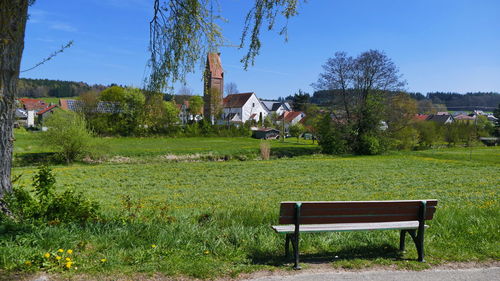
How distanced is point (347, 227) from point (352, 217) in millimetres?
143

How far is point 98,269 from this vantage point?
380cm

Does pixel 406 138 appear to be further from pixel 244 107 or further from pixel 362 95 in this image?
pixel 244 107

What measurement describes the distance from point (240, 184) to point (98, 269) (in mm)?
16677

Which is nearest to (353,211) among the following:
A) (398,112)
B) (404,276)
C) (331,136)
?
(404,276)

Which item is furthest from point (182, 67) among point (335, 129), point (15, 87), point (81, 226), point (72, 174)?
point (335, 129)

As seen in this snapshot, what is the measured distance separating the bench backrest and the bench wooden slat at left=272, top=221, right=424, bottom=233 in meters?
0.09

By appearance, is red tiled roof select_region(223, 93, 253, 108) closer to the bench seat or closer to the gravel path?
the bench seat

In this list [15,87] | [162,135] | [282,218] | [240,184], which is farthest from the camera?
[162,135]

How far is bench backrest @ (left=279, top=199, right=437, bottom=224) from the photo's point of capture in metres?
4.37

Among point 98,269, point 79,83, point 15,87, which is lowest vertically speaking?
point 98,269

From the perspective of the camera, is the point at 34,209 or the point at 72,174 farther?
the point at 72,174

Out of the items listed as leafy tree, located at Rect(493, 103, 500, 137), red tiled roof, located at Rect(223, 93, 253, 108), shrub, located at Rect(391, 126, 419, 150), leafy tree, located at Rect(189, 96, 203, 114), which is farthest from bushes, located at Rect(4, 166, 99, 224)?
red tiled roof, located at Rect(223, 93, 253, 108)

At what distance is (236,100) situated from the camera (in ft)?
342

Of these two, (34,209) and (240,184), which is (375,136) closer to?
(240,184)
